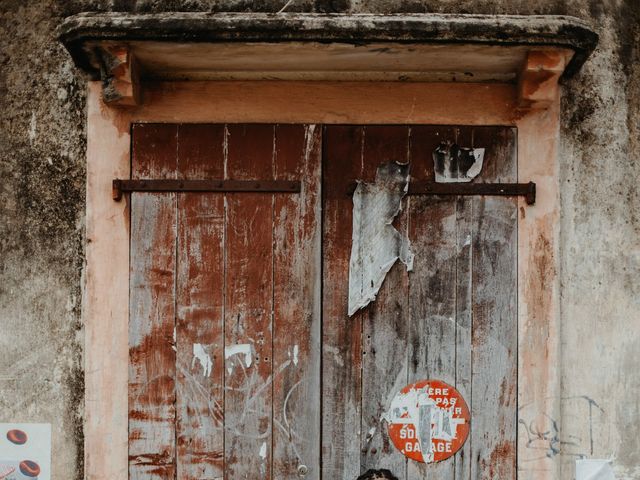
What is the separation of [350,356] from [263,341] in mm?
360

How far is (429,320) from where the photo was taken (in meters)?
2.92

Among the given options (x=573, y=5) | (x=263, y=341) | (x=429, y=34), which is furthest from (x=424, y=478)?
(x=573, y=5)

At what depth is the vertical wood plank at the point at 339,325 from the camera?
9.57 feet

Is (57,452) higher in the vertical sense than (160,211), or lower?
lower

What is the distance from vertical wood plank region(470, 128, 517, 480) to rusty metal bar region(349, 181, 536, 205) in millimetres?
30

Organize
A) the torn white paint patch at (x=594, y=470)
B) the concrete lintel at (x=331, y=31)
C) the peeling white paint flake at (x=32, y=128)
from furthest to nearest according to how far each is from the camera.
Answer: the peeling white paint flake at (x=32, y=128) < the torn white paint patch at (x=594, y=470) < the concrete lintel at (x=331, y=31)

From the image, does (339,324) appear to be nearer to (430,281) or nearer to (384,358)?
(384,358)

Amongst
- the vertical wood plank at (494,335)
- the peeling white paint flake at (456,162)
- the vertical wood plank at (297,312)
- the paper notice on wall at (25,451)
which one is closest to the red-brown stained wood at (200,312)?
the vertical wood plank at (297,312)

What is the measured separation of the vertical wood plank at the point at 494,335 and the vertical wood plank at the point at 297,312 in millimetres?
643

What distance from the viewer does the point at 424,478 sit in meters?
2.90

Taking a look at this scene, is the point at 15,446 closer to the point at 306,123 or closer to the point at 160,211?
the point at 160,211

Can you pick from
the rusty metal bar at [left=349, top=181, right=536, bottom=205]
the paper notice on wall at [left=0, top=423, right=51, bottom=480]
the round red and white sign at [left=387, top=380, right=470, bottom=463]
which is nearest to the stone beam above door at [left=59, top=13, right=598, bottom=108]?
the rusty metal bar at [left=349, top=181, right=536, bottom=205]

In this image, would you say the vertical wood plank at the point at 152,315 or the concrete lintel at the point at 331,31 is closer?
the concrete lintel at the point at 331,31

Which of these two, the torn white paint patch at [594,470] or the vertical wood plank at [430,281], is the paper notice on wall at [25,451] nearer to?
the vertical wood plank at [430,281]
